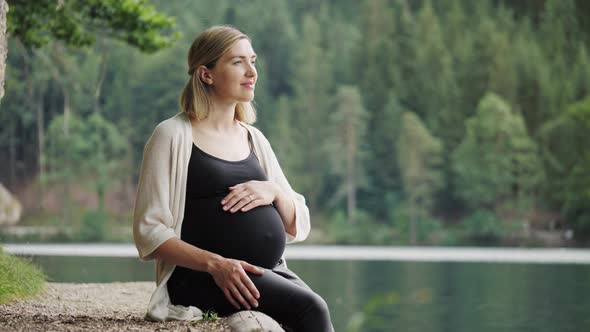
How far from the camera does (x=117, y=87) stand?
43.8 metres

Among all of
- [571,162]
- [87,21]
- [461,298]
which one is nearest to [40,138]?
[571,162]

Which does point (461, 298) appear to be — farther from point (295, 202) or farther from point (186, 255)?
point (186, 255)

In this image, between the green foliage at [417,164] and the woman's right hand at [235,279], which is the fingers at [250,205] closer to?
the woman's right hand at [235,279]

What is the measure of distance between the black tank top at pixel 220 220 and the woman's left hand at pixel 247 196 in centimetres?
2

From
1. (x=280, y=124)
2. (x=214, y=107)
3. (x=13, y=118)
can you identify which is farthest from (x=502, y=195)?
(x=214, y=107)

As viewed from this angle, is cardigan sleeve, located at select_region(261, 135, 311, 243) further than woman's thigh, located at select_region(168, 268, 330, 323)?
Yes

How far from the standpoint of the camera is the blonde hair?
2.48 meters

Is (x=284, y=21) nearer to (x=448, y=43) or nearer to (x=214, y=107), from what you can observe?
(x=448, y=43)

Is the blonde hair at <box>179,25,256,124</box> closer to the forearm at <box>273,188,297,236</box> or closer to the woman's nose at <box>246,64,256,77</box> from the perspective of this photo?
the woman's nose at <box>246,64,256,77</box>

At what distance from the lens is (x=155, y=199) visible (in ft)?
7.92

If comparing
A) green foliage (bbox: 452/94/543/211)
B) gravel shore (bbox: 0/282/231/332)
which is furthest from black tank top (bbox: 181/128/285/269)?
green foliage (bbox: 452/94/543/211)

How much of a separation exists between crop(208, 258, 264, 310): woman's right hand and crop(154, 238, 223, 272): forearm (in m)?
0.02

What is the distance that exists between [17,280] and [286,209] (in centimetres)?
271

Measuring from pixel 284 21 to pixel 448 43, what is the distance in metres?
9.01
